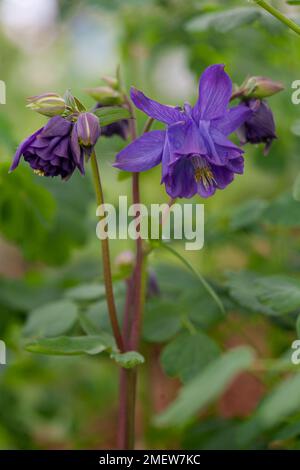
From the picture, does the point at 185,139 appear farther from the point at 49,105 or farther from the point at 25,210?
the point at 25,210

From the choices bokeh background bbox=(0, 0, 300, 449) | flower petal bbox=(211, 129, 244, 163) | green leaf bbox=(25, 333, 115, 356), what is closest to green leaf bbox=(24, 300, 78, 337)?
bokeh background bbox=(0, 0, 300, 449)

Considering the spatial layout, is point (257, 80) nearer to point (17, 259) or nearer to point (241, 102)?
point (241, 102)

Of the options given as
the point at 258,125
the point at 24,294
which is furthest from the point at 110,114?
the point at 24,294

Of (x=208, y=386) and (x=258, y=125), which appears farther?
(x=258, y=125)

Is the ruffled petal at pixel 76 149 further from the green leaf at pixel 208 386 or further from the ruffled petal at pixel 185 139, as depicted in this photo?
the green leaf at pixel 208 386

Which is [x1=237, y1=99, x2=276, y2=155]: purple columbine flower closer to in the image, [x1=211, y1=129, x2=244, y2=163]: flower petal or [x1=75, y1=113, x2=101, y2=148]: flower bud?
[x1=211, y1=129, x2=244, y2=163]: flower petal
